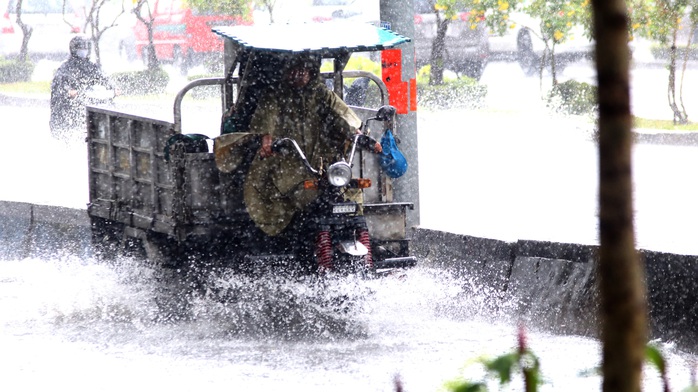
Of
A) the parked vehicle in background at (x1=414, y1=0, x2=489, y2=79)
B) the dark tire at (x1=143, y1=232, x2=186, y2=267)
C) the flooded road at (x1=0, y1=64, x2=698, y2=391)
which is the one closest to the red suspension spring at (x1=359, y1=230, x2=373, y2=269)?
the flooded road at (x1=0, y1=64, x2=698, y2=391)

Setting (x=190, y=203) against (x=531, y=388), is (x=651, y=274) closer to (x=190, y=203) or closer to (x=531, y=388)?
(x=190, y=203)

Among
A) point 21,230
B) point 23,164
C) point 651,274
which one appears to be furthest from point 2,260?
point 23,164

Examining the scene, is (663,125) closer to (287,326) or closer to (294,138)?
(294,138)

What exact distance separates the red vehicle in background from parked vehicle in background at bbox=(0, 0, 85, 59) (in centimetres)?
231

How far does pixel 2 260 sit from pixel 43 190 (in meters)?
3.48

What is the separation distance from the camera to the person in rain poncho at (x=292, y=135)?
714 centimetres

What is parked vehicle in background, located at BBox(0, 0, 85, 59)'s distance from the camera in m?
32.0

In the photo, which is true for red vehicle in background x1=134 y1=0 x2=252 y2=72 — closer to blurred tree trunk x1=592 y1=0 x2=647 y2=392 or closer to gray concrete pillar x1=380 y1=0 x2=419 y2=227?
gray concrete pillar x1=380 y1=0 x2=419 y2=227

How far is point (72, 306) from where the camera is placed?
294 inches

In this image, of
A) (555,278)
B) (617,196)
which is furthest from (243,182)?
(617,196)

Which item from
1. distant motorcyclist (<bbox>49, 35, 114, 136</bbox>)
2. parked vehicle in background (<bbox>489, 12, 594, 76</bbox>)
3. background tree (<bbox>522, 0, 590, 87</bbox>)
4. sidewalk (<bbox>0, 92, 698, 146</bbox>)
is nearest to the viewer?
distant motorcyclist (<bbox>49, 35, 114, 136</bbox>)

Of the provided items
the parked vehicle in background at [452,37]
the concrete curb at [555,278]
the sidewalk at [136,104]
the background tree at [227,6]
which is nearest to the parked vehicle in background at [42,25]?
the background tree at [227,6]

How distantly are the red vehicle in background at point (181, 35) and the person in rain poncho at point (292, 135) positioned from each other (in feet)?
74.0

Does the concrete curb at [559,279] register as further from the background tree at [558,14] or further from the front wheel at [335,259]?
the background tree at [558,14]
